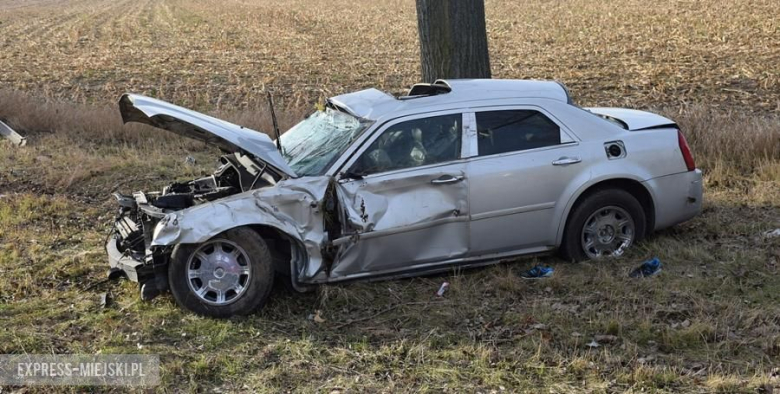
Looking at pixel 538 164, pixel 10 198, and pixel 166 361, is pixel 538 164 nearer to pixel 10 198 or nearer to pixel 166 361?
pixel 166 361

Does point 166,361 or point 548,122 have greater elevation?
point 548,122

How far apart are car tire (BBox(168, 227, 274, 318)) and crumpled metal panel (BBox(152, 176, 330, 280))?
4.9 inches

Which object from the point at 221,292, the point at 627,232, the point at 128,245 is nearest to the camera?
the point at 221,292

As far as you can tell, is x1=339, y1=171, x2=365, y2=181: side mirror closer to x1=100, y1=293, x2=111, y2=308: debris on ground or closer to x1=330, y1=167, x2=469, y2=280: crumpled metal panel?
x1=330, y1=167, x2=469, y2=280: crumpled metal panel

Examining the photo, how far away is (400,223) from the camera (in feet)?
19.7

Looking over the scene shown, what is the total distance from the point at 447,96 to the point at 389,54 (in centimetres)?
1790

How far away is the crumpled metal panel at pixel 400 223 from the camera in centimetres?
591

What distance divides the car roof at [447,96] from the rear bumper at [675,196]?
1086 millimetres

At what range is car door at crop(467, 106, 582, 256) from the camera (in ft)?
20.3

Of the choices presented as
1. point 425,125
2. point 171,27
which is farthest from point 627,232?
point 171,27

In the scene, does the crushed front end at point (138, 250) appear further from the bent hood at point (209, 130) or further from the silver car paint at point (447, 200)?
the bent hood at point (209, 130)

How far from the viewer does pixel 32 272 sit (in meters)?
6.69

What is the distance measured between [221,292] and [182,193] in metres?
1.14

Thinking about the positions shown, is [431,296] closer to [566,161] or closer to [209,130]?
[566,161]
